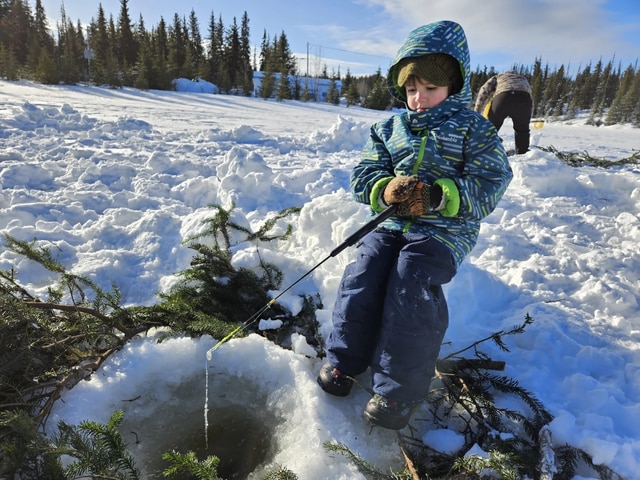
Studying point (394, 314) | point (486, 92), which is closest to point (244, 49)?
point (486, 92)

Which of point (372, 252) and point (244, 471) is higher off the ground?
point (372, 252)

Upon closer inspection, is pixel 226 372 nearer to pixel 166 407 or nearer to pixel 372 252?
pixel 166 407

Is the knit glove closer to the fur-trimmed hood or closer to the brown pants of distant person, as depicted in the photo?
the fur-trimmed hood

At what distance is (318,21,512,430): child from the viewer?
1.95 m

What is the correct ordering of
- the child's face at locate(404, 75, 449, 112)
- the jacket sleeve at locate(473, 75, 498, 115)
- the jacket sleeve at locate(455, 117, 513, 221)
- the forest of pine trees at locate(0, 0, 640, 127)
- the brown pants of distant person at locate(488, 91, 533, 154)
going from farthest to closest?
the forest of pine trees at locate(0, 0, 640, 127) → the jacket sleeve at locate(473, 75, 498, 115) → the brown pants of distant person at locate(488, 91, 533, 154) → the child's face at locate(404, 75, 449, 112) → the jacket sleeve at locate(455, 117, 513, 221)

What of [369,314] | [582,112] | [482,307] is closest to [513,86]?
[482,307]

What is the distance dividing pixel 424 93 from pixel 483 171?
1.81 ft

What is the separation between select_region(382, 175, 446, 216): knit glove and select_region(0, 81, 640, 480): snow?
962 millimetres

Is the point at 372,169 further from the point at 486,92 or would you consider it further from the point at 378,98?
the point at 378,98

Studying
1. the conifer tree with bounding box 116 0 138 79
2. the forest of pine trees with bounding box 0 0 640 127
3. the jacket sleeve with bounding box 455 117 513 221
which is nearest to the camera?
the jacket sleeve with bounding box 455 117 513 221

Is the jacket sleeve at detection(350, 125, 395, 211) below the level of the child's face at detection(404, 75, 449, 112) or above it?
below

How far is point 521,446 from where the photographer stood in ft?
6.02

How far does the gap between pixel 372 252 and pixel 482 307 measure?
125 cm

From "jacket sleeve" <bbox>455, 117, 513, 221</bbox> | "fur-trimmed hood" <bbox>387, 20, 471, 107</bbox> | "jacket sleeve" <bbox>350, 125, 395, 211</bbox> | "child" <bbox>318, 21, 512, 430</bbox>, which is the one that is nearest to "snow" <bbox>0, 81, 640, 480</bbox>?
"child" <bbox>318, 21, 512, 430</bbox>
